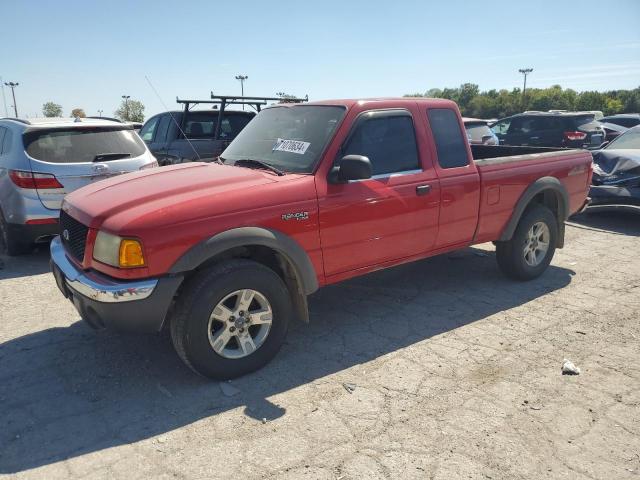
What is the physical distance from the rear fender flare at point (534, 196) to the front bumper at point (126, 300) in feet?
11.1

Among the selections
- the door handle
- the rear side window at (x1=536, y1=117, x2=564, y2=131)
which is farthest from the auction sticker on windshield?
the rear side window at (x1=536, y1=117, x2=564, y2=131)

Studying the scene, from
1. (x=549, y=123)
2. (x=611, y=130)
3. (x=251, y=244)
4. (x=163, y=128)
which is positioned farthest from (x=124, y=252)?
(x=611, y=130)

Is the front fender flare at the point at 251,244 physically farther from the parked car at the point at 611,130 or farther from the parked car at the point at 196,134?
the parked car at the point at 611,130

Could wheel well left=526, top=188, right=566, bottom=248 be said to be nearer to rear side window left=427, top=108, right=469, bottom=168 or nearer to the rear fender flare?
the rear fender flare

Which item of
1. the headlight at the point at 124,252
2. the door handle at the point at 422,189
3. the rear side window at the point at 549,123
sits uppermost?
the rear side window at the point at 549,123

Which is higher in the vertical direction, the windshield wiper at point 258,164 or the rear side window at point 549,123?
the rear side window at point 549,123

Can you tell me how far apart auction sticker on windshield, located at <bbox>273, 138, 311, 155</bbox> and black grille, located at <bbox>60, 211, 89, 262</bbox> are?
160cm

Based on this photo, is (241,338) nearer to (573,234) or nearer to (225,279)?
(225,279)

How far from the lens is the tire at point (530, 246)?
16.6ft

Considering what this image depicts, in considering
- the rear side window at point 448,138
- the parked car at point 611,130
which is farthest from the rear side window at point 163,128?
the parked car at point 611,130

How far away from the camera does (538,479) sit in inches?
96.7

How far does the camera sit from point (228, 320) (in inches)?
130

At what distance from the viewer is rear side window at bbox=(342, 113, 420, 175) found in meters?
3.89

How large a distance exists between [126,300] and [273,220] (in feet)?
3.52
